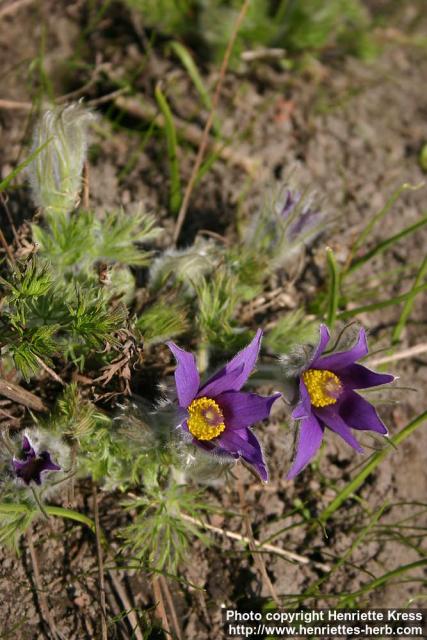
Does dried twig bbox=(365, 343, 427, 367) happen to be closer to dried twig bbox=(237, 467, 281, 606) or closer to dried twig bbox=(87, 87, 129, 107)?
dried twig bbox=(237, 467, 281, 606)

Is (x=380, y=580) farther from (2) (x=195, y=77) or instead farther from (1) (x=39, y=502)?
(2) (x=195, y=77)

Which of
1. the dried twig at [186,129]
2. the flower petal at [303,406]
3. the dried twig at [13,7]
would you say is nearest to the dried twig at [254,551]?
the flower petal at [303,406]

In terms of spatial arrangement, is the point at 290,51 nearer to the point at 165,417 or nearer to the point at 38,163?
the point at 38,163

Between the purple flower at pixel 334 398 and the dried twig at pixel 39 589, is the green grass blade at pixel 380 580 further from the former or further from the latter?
the dried twig at pixel 39 589

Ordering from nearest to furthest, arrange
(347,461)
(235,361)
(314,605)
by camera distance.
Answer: (235,361), (314,605), (347,461)

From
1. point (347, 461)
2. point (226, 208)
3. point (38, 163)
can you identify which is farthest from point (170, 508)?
point (226, 208)

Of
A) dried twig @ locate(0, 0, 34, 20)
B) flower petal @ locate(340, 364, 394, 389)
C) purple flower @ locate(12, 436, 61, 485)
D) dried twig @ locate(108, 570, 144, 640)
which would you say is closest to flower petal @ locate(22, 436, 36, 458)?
purple flower @ locate(12, 436, 61, 485)
